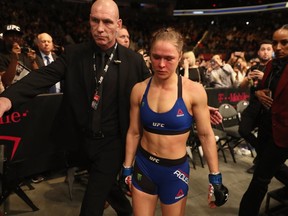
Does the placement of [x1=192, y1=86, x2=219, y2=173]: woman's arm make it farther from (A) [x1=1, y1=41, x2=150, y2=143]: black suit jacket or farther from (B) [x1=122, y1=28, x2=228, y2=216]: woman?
(A) [x1=1, y1=41, x2=150, y2=143]: black suit jacket

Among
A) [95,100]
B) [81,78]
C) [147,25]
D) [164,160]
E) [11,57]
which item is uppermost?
[147,25]

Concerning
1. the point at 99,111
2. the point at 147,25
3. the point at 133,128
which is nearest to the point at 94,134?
the point at 99,111

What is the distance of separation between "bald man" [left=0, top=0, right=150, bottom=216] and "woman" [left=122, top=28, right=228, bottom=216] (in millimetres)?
153

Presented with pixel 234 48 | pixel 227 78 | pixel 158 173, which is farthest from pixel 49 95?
pixel 234 48

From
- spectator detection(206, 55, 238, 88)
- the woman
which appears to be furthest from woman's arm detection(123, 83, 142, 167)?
spectator detection(206, 55, 238, 88)

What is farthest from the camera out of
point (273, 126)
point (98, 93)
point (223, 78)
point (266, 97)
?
point (223, 78)

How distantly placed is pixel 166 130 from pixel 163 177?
35 cm

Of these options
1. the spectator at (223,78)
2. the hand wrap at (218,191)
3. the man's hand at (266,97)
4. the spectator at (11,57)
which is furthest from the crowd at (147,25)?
the hand wrap at (218,191)

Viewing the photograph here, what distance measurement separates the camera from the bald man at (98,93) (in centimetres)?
225

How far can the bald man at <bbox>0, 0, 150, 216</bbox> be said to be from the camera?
7.38ft

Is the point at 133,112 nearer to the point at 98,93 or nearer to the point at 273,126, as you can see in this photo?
the point at 98,93

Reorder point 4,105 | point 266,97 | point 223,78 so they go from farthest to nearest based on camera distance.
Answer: point 223,78
point 266,97
point 4,105

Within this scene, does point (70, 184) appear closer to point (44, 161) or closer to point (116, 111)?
point (44, 161)

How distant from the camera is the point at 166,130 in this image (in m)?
2.06
